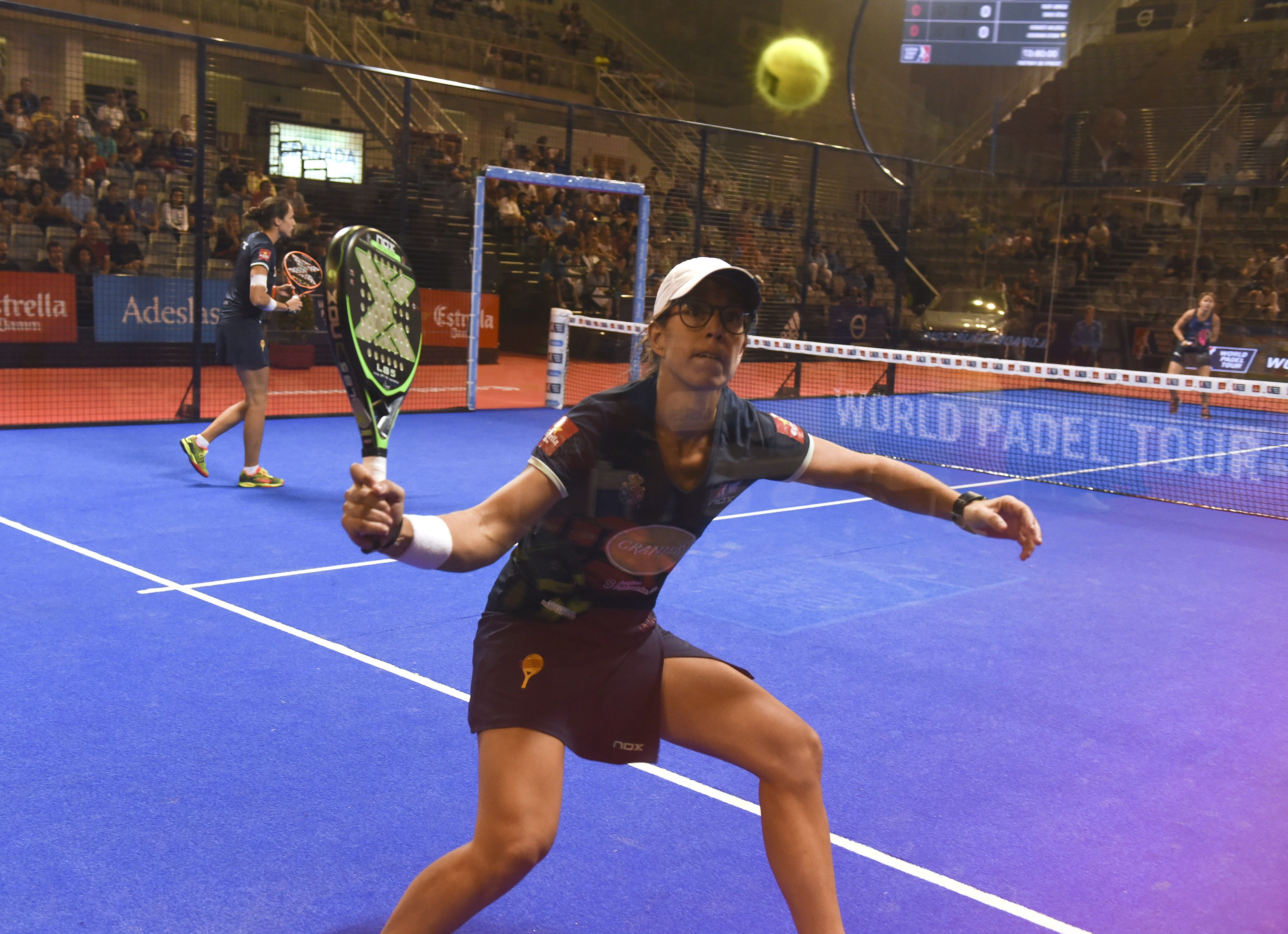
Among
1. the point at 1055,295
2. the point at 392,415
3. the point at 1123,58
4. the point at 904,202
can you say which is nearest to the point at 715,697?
the point at 392,415

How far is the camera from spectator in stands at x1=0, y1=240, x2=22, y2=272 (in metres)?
14.1

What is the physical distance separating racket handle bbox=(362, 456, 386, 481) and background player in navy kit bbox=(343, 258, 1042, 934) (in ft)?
1.02

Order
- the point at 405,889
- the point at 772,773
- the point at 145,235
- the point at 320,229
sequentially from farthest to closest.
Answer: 1. the point at 320,229
2. the point at 145,235
3. the point at 405,889
4. the point at 772,773

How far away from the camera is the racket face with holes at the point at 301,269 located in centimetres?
761

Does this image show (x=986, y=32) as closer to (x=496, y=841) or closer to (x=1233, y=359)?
(x=1233, y=359)

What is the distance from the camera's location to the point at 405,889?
3188 mm

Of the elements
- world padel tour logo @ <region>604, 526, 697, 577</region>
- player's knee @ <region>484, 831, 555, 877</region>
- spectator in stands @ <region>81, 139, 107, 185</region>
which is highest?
spectator in stands @ <region>81, 139, 107, 185</region>

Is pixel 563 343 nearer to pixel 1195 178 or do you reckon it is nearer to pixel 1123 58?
pixel 1195 178

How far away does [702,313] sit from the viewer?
8.42 ft

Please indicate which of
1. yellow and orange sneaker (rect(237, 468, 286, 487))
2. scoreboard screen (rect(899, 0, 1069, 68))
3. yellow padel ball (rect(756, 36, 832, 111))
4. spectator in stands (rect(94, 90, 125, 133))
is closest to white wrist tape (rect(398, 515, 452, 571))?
yellow and orange sneaker (rect(237, 468, 286, 487))

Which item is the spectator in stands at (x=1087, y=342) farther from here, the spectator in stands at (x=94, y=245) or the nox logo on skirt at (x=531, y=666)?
the nox logo on skirt at (x=531, y=666)

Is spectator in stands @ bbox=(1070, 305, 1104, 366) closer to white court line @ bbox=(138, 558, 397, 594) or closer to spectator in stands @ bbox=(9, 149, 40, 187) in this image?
spectator in stands @ bbox=(9, 149, 40, 187)

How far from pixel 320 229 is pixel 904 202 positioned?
27.6 ft

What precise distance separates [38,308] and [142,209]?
2.14 meters
